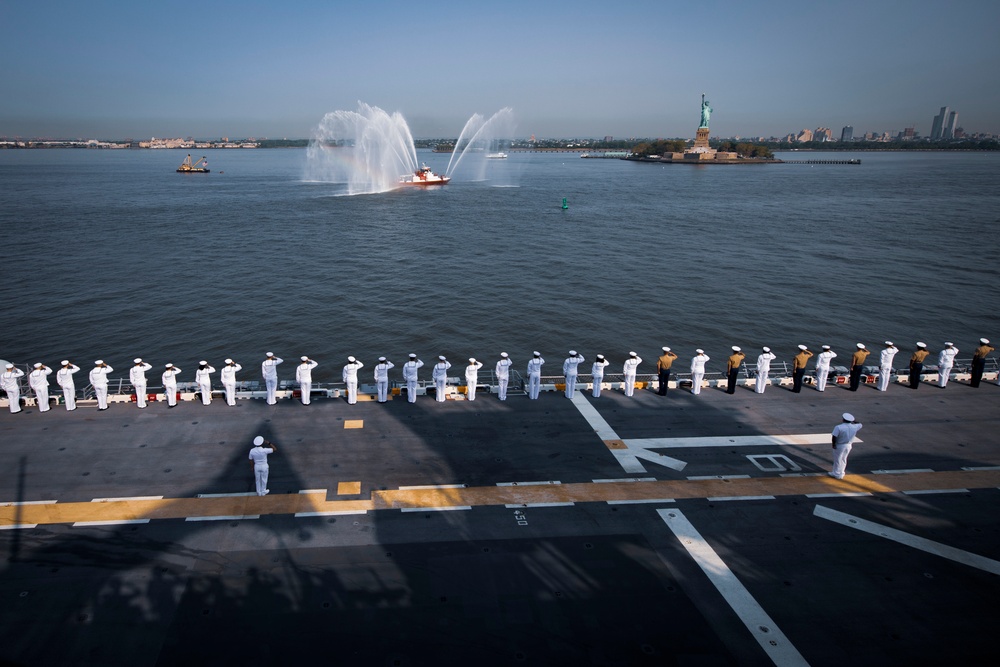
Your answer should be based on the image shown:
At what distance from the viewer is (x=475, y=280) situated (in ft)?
149

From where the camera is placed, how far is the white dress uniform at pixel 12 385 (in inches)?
625

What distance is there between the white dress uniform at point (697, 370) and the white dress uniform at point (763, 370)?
5.64 feet

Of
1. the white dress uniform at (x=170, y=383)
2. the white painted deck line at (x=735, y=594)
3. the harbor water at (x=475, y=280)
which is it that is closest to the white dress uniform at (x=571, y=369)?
the white painted deck line at (x=735, y=594)

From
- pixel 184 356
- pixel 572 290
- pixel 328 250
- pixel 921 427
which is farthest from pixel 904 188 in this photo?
pixel 184 356

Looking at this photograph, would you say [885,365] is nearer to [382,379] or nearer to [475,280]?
[382,379]

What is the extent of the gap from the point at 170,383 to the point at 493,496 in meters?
10.0

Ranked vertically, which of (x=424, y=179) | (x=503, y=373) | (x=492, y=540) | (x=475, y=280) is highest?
(x=424, y=179)

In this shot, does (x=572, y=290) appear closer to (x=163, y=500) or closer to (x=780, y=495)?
(x=780, y=495)

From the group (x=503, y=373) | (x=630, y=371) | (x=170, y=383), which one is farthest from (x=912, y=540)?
(x=170, y=383)

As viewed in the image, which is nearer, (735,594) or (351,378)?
(735,594)

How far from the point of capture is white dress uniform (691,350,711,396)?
60.4ft

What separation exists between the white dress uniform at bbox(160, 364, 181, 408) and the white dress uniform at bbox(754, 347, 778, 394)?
1733 cm

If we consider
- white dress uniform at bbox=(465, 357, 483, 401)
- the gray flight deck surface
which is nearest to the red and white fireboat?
Result: white dress uniform at bbox=(465, 357, 483, 401)

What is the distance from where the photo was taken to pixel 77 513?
38.9 ft
